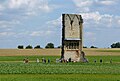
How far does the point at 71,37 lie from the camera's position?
83812mm

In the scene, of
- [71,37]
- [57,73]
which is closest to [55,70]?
[57,73]

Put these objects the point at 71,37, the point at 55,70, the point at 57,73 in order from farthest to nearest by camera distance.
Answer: the point at 71,37
the point at 55,70
the point at 57,73

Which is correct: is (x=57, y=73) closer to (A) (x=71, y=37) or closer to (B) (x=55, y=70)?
(B) (x=55, y=70)

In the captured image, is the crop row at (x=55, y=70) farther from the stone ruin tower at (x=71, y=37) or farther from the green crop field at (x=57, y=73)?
the stone ruin tower at (x=71, y=37)

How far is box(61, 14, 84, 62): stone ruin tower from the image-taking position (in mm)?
83750

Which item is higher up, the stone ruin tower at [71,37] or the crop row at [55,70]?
the stone ruin tower at [71,37]

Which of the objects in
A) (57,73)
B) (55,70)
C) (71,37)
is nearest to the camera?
(57,73)

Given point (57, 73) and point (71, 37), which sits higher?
point (71, 37)

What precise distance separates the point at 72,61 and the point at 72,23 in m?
7.94

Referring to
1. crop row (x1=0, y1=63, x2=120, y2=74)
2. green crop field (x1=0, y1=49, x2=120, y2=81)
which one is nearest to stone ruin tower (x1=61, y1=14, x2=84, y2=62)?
green crop field (x1=0, y1=49, x2=120, y2=81)

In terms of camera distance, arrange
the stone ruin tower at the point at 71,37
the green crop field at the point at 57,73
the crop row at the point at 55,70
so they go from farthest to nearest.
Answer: the stone ruin tower at the point at 71,37 < the crop row at the point at 55,70 < the green crop field at the point at 57,73

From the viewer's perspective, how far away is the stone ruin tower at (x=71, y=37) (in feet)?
275

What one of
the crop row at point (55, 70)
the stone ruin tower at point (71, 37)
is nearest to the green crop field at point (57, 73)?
the crop row at point (55, 70)

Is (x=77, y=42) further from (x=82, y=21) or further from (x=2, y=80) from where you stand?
(x=2, y=80)
